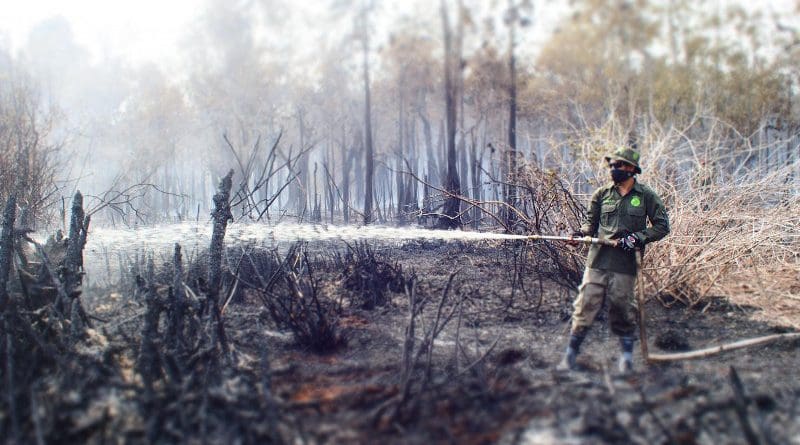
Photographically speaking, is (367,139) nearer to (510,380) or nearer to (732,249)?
(732,249)

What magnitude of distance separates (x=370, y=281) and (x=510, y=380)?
314 centimetres

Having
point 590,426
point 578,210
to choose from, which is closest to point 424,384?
point 590,426

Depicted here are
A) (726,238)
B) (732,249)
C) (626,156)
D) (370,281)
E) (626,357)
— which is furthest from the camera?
(370,281)

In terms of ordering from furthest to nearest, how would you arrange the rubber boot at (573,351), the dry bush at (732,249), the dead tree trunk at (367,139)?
the dead tree trunk at (367,139), the dry bush at (732,249), the rubber boot at (573,351)

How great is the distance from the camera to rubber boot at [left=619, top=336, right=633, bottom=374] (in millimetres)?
4059

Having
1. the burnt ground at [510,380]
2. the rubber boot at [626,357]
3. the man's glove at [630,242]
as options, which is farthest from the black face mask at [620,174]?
the burnt ground at [510,380]

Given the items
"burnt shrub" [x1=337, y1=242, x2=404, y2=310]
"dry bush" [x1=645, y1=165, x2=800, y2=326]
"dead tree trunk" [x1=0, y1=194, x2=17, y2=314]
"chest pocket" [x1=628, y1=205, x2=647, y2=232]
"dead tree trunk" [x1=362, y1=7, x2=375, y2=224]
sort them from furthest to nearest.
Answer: "dead tree trunk" [x1=362, y1=7, x2=375, y2=224] < "burnt shrub" [x1=337, y1=242, x2=404, y2=310] < "dry bush" [x1=645, y1=165, x2=800, y2=326] < "dead tree trunk" [x1=0, y1=194, x2=17, y2=314] < "chest pocket" [x1=628, y1=205, x2=647, y2=232]

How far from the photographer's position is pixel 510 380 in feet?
11.8

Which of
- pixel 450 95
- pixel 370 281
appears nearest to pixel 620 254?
pixel 370 281

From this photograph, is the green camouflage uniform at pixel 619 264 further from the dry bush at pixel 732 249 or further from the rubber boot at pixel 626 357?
the dry bush at pixel 732 249

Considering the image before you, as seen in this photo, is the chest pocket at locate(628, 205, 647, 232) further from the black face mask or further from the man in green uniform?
the black face mask

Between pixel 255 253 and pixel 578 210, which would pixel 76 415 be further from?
pixel 578 210

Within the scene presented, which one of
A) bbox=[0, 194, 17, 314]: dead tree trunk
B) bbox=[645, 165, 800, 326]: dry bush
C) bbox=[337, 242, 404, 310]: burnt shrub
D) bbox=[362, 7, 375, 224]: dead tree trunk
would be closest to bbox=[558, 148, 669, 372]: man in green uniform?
bbox=[645, 165, 800, 326]: dry bush

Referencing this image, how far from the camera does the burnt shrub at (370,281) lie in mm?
6336
